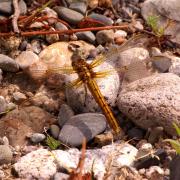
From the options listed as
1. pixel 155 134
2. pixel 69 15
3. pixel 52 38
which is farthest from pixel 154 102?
pixel 69 15

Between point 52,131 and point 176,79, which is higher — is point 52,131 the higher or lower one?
the lower one

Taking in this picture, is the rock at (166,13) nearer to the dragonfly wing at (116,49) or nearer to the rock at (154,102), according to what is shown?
the dragonfly wing at (116,49)

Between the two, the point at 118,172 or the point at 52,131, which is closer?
the point at 118,172

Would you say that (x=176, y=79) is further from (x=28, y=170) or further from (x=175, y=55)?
(x=28, y=170)

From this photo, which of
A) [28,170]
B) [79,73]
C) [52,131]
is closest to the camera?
[28,170]

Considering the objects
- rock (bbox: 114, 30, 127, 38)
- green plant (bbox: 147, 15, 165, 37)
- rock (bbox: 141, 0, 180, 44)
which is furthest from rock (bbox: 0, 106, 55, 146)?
rock (bbox: 141, 0, 180, 44)

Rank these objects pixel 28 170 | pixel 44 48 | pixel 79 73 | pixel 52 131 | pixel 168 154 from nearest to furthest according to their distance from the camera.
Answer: pixel 28 170, pixel 168 154, pixel 52 131, pixel 79 73, pixel 44 48

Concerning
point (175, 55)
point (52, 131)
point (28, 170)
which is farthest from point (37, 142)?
point (175, 55)
